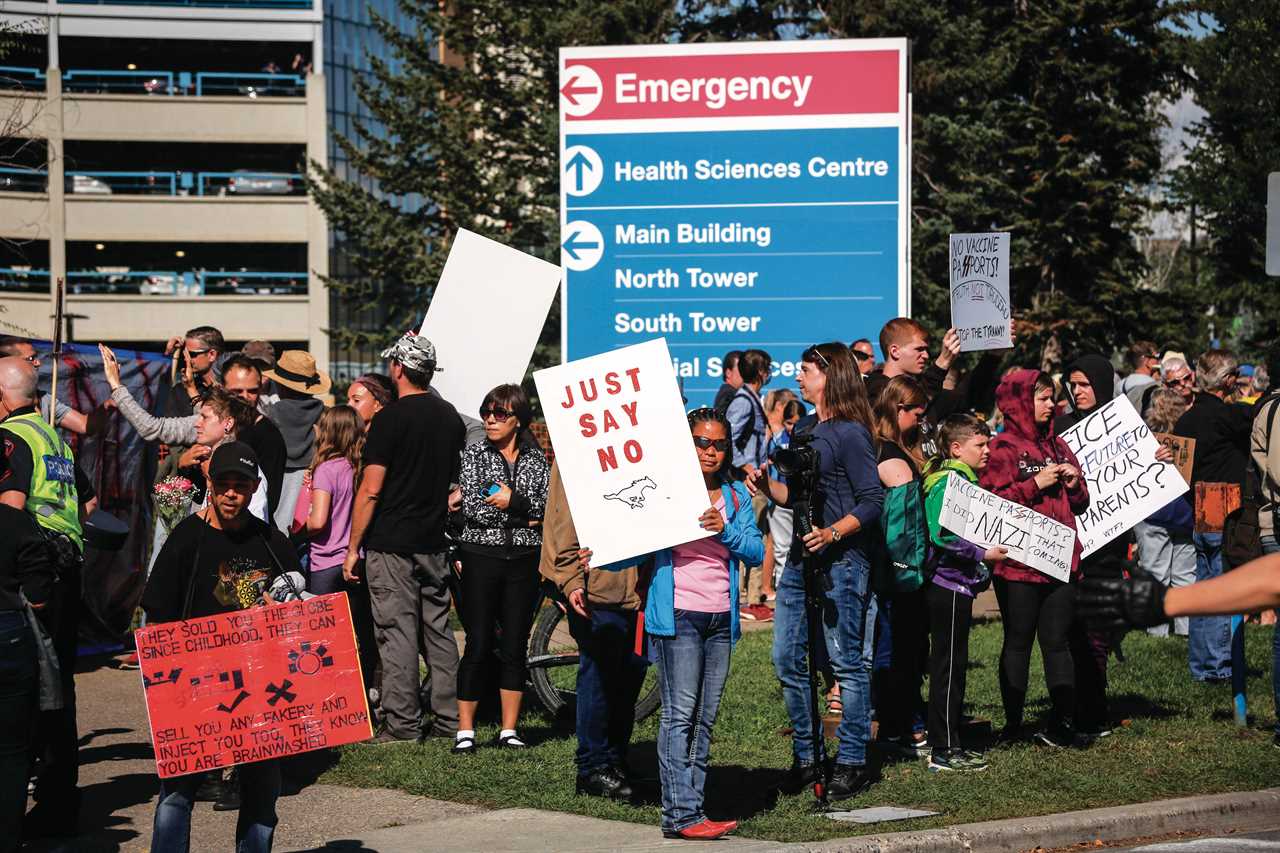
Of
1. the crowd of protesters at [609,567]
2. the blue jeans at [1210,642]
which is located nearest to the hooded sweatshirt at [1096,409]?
the crowd of protesters at [609,567]

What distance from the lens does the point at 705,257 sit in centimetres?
1402

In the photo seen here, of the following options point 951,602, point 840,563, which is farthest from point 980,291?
point 840,563

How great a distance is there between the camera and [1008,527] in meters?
8.62

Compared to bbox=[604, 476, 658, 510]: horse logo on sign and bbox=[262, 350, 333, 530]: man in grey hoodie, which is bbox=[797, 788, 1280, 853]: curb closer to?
bbox=[604, 476, 658, 510]: horse logo on sign

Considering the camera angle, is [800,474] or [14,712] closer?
[14,712]

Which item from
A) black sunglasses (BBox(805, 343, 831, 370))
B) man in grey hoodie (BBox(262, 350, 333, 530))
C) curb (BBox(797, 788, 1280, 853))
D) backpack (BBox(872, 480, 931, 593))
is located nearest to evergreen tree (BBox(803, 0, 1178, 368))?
man in grey hoodie (BBox(262, 350, 333, 530))

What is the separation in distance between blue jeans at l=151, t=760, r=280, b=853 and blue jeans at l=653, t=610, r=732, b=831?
1.78 meters

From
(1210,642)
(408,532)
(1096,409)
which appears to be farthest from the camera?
(1210,642)

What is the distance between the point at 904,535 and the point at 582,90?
7159 millimetres

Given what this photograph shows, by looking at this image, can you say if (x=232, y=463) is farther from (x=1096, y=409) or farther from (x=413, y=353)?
(x=1096, y=409)

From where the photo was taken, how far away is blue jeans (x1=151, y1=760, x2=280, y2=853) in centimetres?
588

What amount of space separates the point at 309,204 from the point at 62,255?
1047 cm

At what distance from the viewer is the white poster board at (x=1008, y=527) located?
8414 mm

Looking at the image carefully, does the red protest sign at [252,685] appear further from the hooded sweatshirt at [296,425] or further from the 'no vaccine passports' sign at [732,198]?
the 'no vaccine passports' sign at [732,198]
